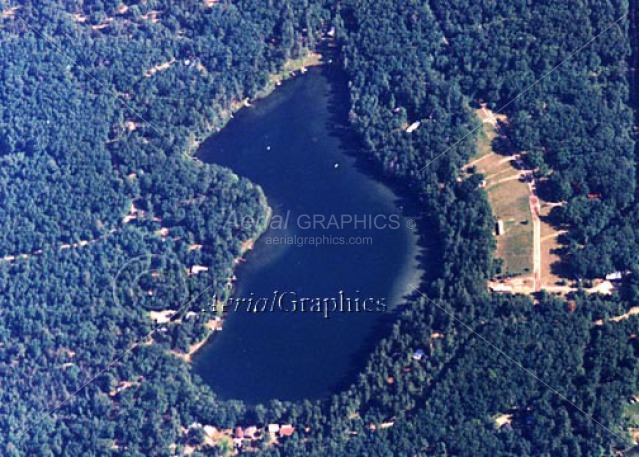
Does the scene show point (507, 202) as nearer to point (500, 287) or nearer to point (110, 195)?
point (500, 287)

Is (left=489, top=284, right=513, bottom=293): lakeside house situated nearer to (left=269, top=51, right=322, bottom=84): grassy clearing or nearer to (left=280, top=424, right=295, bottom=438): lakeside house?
(left=280, top=424, right=295, bottom=438): lakeside house

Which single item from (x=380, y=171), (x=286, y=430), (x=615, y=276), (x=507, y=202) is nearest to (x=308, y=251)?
(x=380, y=171)

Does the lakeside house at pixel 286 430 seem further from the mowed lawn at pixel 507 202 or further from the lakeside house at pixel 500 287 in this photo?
the mowed lawn at pixel 507 202

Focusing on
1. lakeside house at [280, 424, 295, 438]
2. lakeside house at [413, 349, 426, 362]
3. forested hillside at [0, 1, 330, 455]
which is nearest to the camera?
lakeside house at [280, 424, 295, 438]

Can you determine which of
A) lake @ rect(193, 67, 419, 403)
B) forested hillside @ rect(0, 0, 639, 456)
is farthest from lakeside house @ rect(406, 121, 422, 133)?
lake @ rect(193, 67, 419, 403)

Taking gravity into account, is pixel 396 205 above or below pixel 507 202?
below
